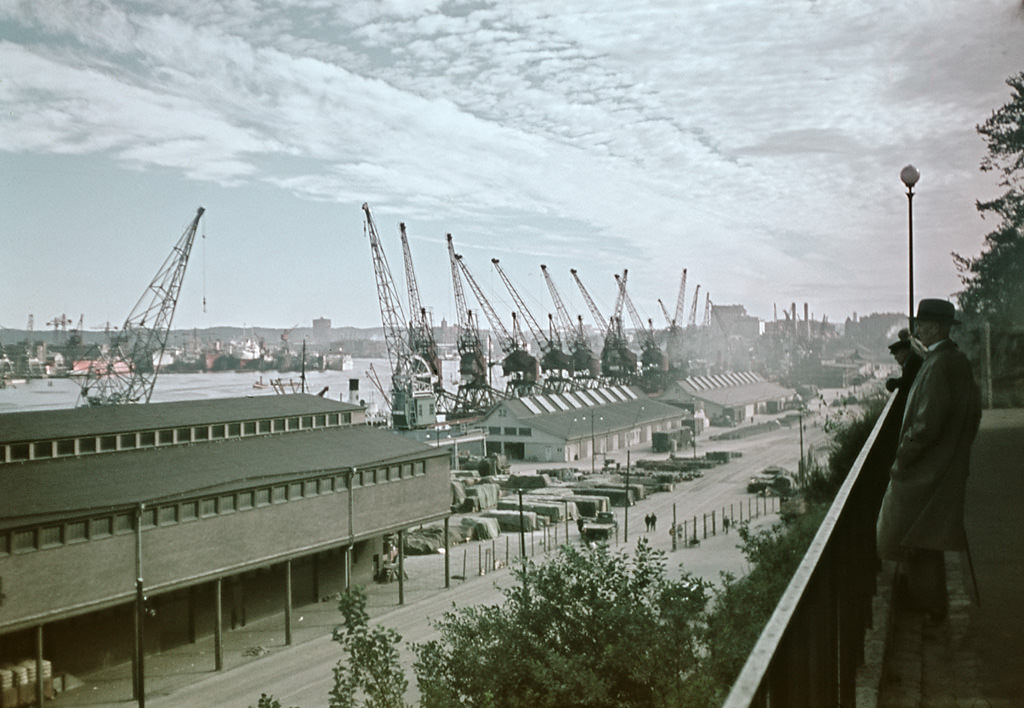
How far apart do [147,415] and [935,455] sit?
50.1 feet

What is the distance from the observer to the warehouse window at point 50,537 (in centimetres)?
961

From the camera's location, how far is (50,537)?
9727mm

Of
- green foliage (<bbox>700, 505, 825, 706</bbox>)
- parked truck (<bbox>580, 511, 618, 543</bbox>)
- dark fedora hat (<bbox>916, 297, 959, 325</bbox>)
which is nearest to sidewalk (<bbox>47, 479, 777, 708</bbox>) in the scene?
parked truck (<bbox>580, 511, 618, 543</bbox>)

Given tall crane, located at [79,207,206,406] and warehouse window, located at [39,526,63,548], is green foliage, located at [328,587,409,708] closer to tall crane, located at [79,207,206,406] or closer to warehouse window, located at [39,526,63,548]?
warehouse window, located at [39,526,63,548]

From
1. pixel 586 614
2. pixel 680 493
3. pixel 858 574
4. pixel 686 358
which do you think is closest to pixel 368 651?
pixel 586 614

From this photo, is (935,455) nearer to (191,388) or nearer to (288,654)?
(288,654)

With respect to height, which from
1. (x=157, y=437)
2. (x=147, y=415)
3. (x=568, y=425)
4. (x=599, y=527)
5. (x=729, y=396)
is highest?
(x=147, y=415)

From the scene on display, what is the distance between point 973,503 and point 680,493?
24029 millimetres

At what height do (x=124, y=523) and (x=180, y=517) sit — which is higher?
(x=124, y=523)

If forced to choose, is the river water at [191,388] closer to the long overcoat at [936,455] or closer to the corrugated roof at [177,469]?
the corrugated roof at [177,469]

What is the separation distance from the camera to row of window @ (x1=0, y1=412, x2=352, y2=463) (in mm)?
12219

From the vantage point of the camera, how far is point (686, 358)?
9056cm

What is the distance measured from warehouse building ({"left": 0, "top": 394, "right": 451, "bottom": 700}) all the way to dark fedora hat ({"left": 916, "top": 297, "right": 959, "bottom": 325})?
10.4 meters

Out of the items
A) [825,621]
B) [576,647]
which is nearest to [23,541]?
[576,647]
